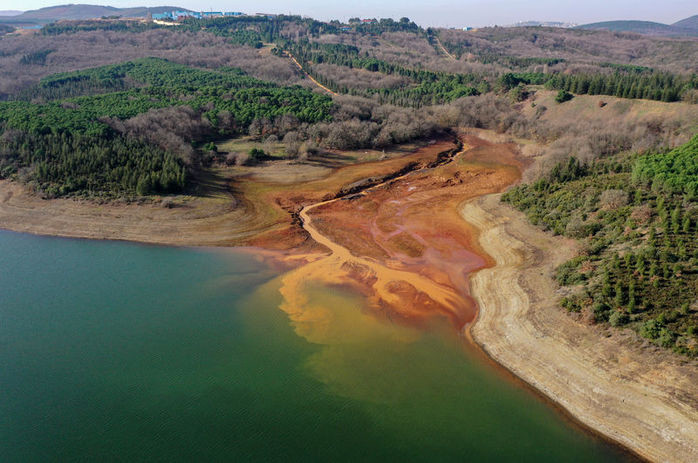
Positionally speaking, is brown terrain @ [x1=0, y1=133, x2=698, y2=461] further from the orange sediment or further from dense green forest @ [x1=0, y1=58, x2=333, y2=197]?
dense green forest @ [x1=0, y1=58, x2=333, y2=197]

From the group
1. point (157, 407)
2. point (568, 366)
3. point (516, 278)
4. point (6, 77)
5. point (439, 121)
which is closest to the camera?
point (157, 407)

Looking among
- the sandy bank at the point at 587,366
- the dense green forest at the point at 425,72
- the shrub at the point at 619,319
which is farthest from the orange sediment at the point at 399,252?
the dense green forest at the point at 425,72

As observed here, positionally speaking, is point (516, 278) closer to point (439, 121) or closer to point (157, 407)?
point (157, 407)

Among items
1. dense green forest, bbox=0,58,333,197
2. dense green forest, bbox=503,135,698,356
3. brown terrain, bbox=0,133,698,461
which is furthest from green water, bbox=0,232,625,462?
dense green forest, bbox=0,58,333,197

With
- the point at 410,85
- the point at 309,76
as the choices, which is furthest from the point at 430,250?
the point at 309,76

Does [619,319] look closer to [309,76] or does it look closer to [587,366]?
[587,366]

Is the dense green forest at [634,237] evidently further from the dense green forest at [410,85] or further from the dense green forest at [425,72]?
the dense green forest at [410,85]

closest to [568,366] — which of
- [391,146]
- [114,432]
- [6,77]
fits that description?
[114,432]
